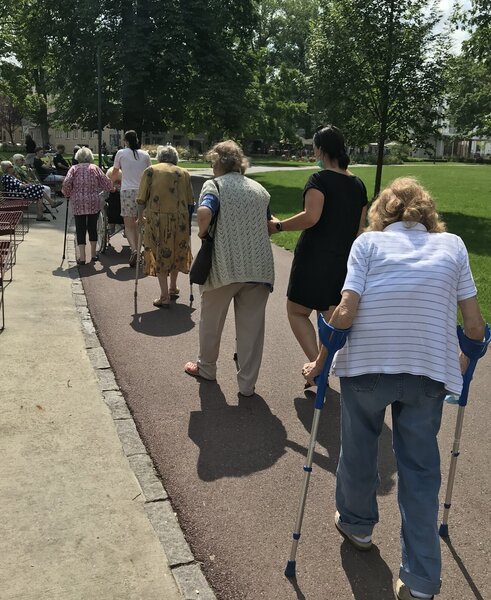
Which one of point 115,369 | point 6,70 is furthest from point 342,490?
point 6,70

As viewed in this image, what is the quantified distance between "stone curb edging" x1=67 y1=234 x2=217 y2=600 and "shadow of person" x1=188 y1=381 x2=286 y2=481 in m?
0.33

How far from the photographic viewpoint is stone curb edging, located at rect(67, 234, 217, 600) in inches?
113

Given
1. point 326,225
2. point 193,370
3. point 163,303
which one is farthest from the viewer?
point 163,303

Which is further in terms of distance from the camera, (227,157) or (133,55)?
(133,55)

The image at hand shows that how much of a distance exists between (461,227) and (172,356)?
12245 millimetres

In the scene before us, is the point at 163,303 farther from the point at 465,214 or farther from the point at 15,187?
the point at 465,214

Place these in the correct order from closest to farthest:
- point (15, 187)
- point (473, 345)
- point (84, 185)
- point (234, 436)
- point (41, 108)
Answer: point (473, 345), point (234, 436), point (84, 185), point (15, 187), point (41, 108)

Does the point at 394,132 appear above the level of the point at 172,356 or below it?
above

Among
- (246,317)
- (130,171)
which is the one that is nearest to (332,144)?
(246,317)

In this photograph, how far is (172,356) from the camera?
589 centimetres

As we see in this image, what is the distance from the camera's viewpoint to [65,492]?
348 cm

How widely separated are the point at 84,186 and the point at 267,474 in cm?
656

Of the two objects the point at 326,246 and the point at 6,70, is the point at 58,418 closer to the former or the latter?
the point at 326,246

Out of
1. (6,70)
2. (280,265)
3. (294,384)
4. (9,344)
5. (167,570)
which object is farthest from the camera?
(6,70)
